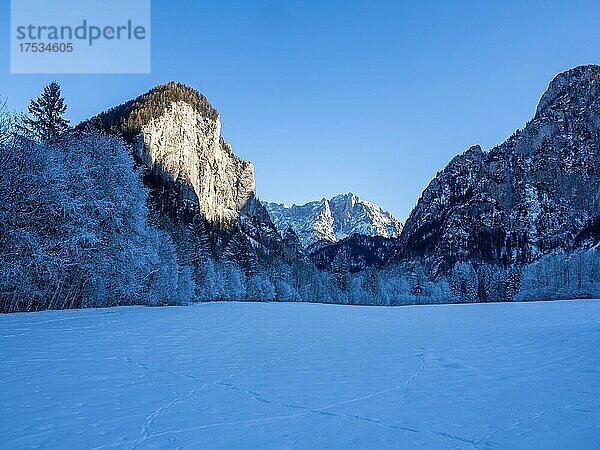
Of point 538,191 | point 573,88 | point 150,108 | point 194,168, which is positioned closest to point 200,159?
point 194,168

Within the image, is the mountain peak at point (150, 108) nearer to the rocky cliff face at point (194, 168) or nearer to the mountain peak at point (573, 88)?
the rocky cliff face at point (194, 168)

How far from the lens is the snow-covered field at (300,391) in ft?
13.7

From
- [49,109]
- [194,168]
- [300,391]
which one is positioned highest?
[194,168]

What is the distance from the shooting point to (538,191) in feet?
600

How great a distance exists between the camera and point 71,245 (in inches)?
765

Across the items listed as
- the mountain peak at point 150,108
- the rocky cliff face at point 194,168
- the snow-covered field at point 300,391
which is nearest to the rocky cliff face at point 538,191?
the rocky cliff face at point 194,168

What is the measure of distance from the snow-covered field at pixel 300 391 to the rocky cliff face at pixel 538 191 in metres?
172

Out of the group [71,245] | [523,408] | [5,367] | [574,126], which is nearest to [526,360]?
[523,408]

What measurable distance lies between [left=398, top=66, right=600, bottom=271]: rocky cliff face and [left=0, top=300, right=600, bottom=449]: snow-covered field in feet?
564

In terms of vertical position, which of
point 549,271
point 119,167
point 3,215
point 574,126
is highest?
point 574,126

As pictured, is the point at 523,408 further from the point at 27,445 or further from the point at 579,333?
the point at 579,333

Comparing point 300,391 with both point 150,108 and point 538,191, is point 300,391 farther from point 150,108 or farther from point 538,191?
point 538,191

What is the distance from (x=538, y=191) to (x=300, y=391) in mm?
205408

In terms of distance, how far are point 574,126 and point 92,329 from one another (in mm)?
217451
